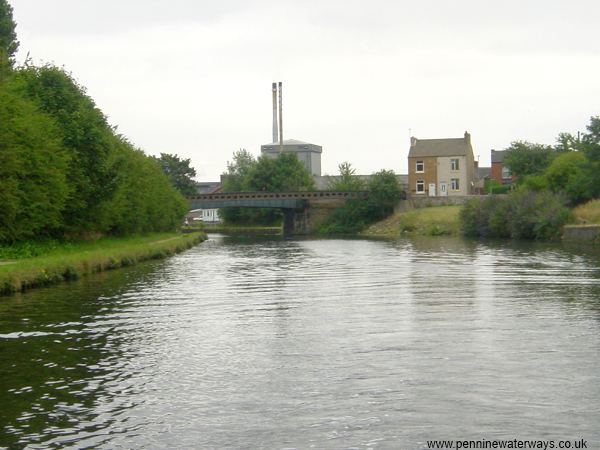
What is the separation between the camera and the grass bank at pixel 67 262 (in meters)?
32.4

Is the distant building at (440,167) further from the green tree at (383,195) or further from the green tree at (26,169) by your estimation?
the green tree at (26,169)

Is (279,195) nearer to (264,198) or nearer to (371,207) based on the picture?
(264,198)

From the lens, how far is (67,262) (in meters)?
38.1

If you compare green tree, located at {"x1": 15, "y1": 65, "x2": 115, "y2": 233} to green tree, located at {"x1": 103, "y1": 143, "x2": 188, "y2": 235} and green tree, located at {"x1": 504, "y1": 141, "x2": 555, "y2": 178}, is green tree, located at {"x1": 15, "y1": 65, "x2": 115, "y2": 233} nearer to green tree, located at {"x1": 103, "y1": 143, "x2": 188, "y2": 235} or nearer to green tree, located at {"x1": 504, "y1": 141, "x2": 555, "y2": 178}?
green tree, located at {"x1": 103, "y1": 143, "x2": 188, "y2": 235}

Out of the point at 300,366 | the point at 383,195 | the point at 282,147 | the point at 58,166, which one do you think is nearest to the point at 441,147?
the point at 383,195

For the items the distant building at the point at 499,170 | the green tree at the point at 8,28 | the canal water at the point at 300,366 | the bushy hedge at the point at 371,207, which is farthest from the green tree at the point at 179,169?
the canal water at the point at 300,366

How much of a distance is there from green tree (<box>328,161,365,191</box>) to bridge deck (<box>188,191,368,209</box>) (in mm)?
5753

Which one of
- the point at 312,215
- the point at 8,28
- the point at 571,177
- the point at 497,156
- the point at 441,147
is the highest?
the point at 8,28

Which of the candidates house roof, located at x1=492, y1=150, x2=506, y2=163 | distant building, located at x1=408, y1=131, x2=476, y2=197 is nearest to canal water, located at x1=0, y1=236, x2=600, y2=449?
distant building, located at x1=408, y1=131, x2=476, y2=197

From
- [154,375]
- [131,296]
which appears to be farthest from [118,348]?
[131,296]

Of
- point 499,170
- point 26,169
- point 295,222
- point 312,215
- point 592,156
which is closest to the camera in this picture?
point 26,169

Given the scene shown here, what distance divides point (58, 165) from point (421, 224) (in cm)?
6474

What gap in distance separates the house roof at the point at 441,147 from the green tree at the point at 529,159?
12980mm

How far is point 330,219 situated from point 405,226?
1817cm
